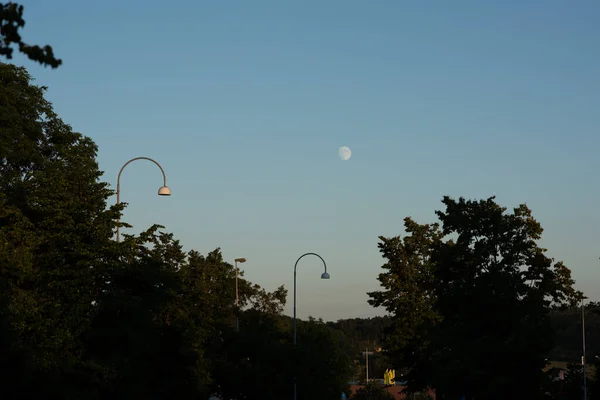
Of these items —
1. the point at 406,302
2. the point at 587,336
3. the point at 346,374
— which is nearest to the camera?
the point at 406,302

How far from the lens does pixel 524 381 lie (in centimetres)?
4822

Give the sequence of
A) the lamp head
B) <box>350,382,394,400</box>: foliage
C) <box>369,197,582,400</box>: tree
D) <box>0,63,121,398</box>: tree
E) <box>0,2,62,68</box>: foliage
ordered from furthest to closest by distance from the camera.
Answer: <box>350,382,394,400</box>: foliage, <box>369,197,582,400</box>: tree, the lamp head, <box>0,63,121,398</box>: tree, <box>0,2,62,68</box>: foliage

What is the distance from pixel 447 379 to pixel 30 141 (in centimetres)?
2643

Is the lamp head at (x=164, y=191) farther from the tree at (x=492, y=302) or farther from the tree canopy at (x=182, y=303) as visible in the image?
the tree at (x=492, y=302)

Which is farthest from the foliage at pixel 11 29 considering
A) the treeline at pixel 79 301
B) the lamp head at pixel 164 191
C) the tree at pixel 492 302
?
the tree at pixel 492 302

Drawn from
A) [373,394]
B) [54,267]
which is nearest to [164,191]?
[54,267]

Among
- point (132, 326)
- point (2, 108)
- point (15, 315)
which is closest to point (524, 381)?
point (132, 326)

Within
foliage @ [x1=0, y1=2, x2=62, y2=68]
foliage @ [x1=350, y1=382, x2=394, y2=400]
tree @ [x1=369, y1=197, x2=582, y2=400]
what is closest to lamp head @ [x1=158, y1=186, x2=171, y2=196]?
tree @ [x1=369, y1=197, x2=582, y2=400]

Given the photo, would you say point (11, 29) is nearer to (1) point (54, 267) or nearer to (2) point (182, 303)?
(1) point (54, 267)

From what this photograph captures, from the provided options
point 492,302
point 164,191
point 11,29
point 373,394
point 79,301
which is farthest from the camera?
point 373,394

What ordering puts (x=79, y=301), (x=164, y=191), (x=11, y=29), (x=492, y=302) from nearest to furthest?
(x=11, y=29) < (x=79, y=301) < (x=164, y=191) < (x=492, y=302)

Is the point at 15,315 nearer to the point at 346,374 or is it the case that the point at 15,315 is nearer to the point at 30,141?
the point at 30,141

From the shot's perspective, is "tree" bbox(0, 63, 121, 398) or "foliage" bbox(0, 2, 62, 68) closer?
"foliage" bbox(0, 2, 62, 68)

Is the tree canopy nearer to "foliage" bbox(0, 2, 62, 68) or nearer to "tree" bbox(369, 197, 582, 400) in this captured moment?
"tree" bbox(369, 197, 582, 400)
